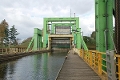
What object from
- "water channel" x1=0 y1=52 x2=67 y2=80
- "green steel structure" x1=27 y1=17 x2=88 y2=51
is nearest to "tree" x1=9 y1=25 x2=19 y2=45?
"green steel structure" x1=27 y1=17 x2=88 y2=51

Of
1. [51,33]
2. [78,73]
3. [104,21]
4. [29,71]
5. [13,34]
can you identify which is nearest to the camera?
[104,21]

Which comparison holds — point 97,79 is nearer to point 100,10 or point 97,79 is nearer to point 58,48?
point 100,10

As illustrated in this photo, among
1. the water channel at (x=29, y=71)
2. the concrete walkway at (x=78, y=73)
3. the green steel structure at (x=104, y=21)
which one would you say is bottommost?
the water channel at (x=29, y=71)

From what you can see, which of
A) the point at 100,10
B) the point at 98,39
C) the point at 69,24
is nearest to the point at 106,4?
the point at 100,10

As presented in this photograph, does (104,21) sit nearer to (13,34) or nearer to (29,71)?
(29,71)

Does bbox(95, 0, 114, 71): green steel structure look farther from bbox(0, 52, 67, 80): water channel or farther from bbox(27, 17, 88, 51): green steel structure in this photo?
bbox(27, 17, 88, 51): green steel structure

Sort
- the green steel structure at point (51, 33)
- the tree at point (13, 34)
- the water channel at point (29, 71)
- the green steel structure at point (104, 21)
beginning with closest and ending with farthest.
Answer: the green steel structure at point (104, 21) < the water channel at point (29, 71) < the green steel structure at point (51, 33) < the tree at point (13, 34)

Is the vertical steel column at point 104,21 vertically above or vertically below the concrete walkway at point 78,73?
above

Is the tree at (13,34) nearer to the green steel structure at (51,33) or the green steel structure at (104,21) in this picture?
the green steel structure at (51,33)

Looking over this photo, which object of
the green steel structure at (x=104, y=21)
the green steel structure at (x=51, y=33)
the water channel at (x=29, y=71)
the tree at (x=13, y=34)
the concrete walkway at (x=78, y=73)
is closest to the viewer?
the concrete walkway at (x=78, y=73)

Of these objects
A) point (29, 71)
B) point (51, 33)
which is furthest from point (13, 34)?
point (29, 71)

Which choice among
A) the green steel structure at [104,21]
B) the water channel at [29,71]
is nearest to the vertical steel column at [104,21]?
the green steel structure at [104,21]

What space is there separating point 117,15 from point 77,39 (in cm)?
5072

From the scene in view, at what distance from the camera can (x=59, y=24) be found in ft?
253
